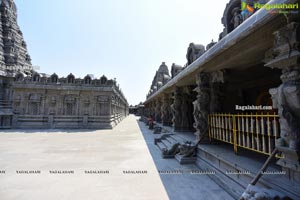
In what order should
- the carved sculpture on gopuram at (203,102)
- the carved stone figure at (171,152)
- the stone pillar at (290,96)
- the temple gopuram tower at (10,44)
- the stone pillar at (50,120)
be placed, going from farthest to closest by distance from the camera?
the temple gopuram tower at (10,44), the stone pillar at (50,120), the carved stone figure at (171,152), the carved sculpture on gopuram at (203,102), the stone pillar at (290,96)

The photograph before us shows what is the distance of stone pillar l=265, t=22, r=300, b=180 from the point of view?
2049mm

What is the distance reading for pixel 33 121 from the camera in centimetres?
1437

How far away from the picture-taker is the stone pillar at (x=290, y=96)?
2.05 meters

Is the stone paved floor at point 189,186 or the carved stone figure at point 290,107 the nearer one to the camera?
the carved stone figure at point 290,107

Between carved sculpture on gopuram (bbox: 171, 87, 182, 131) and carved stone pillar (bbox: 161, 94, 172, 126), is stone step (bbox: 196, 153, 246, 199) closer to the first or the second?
carved sculpture on gopuram (bbox: 171, 87, 182, 131)

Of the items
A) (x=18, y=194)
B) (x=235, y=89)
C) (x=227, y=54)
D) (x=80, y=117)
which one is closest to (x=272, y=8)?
(x=227, y=54)

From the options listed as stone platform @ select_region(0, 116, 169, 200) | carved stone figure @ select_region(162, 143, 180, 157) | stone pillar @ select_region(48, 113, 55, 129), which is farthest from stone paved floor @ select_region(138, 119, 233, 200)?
stone pillar @ select_region(48, 113, 55, 129)

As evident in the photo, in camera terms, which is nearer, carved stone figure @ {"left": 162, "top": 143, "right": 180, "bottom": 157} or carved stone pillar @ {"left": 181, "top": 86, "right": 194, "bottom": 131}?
carved stone figure @ {"left": 162, "top": 143, "right": 180, "bottom": 157}

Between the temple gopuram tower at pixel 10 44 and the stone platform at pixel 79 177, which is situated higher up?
the temple gopuram tower at pixel 10 44

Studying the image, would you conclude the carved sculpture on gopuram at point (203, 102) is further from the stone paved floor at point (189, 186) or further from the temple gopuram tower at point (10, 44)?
the temple gopuram tower at point (10, 44)

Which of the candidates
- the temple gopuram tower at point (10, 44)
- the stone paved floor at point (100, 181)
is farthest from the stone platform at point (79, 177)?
the temple gopuram tower at point (10, 44)

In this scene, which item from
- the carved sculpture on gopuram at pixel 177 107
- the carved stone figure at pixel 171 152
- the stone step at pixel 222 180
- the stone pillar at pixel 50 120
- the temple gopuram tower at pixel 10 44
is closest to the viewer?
the stone step at pixel 222 180

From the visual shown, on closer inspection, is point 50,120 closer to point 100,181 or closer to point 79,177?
point 79,177

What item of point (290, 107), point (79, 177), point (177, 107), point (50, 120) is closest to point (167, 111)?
point (177, 107)
